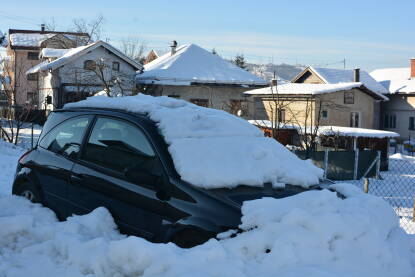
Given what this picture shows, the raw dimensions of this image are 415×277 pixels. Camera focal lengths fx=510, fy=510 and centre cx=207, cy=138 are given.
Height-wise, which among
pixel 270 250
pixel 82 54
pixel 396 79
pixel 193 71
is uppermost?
pixel 82 54

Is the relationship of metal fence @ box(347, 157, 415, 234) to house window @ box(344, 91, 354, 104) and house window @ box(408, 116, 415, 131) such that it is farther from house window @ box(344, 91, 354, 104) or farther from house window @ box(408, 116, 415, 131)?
house window @ box(408, 116, 415, 131)

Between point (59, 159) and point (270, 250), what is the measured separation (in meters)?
2.70

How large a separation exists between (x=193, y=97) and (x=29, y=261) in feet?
102

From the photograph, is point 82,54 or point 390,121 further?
point 390,121

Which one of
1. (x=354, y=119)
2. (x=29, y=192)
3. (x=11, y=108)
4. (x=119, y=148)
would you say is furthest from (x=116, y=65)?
(x=119, y=148)

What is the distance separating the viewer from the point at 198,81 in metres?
34.5

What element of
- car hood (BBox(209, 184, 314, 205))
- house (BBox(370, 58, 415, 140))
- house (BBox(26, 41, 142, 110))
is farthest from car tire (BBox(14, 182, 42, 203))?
house (BBox(370, 58, 415, 140))

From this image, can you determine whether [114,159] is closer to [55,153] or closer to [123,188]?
[123,188]

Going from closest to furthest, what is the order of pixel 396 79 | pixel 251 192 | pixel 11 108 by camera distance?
pixel 251 192, pixel 11 108, pixel 396 79

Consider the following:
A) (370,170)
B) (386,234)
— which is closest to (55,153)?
(386,234)

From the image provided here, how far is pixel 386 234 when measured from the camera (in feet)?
12.2

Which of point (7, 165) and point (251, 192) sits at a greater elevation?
point (251, 192)

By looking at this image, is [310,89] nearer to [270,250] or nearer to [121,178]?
[121,178]

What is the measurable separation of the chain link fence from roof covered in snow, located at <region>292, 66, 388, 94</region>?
1649 centimetres
